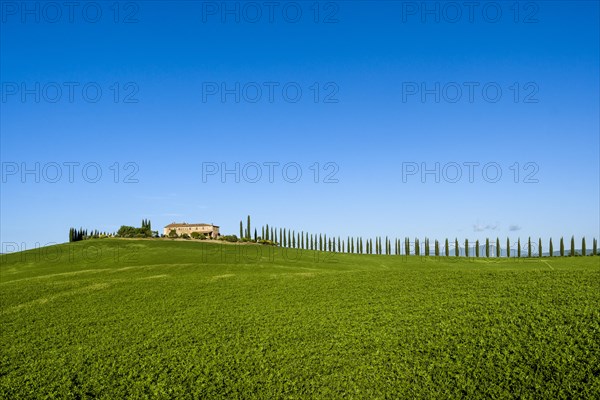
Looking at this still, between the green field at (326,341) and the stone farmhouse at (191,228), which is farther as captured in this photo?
the stone farmhouse at (191,228)

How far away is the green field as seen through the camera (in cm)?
1041

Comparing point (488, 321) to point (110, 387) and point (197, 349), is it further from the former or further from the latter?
point (110, 387)

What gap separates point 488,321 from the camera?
13.0 m

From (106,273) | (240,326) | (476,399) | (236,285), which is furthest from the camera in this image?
(106,273)

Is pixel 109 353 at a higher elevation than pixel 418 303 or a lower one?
lower

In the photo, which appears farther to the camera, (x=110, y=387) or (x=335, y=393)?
(x=110, y=387)

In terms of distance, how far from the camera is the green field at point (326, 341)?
34.2 ft

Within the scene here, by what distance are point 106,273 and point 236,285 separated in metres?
16.5

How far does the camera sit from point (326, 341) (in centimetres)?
1332

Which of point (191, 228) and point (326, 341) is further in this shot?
point (191, 228)

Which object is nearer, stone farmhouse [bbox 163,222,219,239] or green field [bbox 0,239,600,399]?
green field [bbox 0,239,600,399]

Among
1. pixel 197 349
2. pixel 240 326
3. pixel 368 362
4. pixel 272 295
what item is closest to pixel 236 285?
pixel 272 295

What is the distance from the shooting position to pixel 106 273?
3384 cm

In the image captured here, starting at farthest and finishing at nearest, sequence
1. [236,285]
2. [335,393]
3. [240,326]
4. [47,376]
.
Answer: [236,285], [240,326], [47,376], [335,393]
